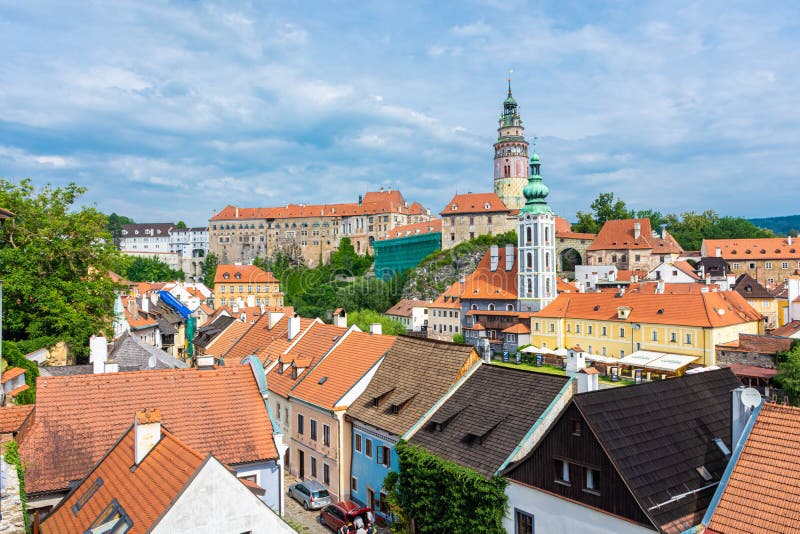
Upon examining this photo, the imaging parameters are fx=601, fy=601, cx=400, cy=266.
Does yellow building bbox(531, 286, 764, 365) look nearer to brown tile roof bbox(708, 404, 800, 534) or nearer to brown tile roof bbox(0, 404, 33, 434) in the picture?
brown tile roof bbox(708, 404, 800, 534)

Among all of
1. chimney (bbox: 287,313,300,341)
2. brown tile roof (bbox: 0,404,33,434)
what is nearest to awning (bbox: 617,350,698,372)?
chimney (bbox: 287,313,300,341)

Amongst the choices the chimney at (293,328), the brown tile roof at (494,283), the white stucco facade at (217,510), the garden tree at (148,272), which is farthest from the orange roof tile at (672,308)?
the garden tree at (148,272)

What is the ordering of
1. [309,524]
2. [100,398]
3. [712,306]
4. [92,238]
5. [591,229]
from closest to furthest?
[100,398] < [309,524] < [92,238] < [712,306] < [591,229]

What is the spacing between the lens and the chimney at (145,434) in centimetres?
1198

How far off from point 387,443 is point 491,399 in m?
4.13

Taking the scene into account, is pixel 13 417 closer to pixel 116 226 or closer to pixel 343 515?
pixel 343 515

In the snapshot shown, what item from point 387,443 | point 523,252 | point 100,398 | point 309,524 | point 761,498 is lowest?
point 309,524

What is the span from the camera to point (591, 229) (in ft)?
353

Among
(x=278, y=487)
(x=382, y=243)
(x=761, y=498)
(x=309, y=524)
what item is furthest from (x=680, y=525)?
(x=382, y=243)

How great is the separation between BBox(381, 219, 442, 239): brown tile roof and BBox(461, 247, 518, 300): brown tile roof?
33159 millimetres

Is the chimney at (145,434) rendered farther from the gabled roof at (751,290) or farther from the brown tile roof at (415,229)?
the brown tile roof at (415,229)

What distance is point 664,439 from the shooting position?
13445 millimetres

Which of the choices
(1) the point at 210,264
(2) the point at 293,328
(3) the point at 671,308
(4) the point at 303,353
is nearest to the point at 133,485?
(4) the point at 303,353

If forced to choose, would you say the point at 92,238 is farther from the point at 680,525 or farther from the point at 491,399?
the point at 680,525
